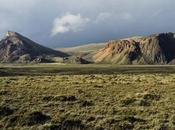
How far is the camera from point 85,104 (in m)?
29.1

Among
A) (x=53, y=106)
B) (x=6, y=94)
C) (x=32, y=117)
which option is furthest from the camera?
(x=6, y=94)

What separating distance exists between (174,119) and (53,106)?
27.7 ft

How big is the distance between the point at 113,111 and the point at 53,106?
4356 millimetres

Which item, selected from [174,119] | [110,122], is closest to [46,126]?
[110,122]

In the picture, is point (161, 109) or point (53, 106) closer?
point (161, 109)

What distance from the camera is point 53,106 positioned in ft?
94.3

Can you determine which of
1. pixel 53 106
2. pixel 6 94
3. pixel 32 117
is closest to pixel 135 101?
pixel 53 106

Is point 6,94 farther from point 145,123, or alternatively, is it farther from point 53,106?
point 145,123

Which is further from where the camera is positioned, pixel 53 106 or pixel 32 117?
pixel 53 106

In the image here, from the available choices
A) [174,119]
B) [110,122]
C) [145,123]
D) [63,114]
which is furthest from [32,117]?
[174,119]

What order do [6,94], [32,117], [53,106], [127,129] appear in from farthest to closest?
1. [6,94]
2. [53,106]
3. [32,117]
4. [127,129]

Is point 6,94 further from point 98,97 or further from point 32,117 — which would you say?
point 32,117

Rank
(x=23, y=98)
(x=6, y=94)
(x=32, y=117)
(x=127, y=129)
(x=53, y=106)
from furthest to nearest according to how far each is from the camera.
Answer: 1. (x=6, y=94)
2. (x=23, y=98)
3. (x=53, y=106)
4. (x=32, y=117)
5. (x=127, y=129)

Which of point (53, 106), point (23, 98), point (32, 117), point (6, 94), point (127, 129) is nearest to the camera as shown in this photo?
point (127, 129)
